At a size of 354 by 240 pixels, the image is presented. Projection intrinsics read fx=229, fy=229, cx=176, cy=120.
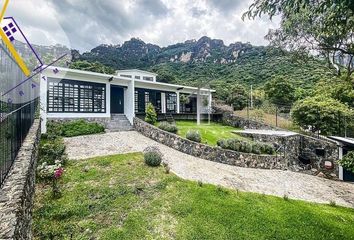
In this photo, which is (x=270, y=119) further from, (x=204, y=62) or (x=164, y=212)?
(x=204, y=62)

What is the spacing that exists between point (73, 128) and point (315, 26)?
14463 mm

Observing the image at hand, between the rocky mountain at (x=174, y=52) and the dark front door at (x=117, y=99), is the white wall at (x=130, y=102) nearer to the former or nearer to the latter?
the dark front door at (x=117, y=99)

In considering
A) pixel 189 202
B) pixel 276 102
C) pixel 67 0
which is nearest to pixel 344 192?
pixel 189 202

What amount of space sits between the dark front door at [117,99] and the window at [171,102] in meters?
5.35

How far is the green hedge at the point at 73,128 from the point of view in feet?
47.5

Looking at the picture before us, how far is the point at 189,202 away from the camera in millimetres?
7223

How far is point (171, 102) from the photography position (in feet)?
82.4

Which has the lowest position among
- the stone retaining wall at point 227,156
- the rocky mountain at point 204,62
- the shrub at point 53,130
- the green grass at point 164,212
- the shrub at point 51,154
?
the green grass at point 164,212

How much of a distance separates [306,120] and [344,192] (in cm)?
770

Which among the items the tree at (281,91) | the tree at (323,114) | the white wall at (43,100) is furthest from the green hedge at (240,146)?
the tree at (281,91)

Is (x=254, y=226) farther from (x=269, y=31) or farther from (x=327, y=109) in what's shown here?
(x=327, y=109)

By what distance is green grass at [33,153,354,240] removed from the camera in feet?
19.0

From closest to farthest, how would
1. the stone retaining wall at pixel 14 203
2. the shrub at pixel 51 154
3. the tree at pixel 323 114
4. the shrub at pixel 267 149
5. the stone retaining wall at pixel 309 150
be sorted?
1. the stone retaining wall at pixel 14 203
2. the shrub at pixel 51 154
3. the shrub at pixel 267 149
4. the stone retaining wall at pixel 309 150
5. the tree at pixel 323 114

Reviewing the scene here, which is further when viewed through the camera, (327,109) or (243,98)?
(243,98)
